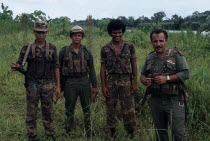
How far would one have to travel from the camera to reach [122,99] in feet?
12.1

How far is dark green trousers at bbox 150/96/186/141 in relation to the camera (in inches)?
104

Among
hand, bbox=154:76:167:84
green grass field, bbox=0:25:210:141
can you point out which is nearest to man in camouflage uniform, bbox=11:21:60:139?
green grass field, bbox=0:25:210:141

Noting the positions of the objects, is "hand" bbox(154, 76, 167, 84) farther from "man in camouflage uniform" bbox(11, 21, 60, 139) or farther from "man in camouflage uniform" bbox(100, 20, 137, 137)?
"man in camouflage uniform" bbox(11, 21, 60, 139)

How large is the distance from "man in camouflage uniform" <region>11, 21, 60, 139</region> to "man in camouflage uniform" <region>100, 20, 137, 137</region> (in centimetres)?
75

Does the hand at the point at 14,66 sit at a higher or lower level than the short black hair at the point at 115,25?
lower

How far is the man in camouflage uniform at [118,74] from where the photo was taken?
357 centimetres

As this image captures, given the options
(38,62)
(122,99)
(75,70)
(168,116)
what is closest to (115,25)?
(75,70)

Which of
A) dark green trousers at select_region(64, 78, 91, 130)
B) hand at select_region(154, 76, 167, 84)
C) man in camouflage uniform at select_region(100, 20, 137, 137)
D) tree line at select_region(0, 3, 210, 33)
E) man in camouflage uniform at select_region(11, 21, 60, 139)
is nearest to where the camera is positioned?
hand at select_region(154, 76, 167, 84)

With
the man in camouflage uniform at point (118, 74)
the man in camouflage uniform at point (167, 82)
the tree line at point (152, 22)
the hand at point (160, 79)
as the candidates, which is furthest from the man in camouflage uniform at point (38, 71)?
the tree line at point (152, 22)

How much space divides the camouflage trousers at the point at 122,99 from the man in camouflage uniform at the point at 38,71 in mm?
805

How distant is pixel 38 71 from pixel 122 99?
131 centimetres

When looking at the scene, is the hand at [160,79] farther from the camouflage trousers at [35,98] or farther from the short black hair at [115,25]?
the camouflage trousers at [35,98]

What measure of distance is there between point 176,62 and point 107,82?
1.28 meters

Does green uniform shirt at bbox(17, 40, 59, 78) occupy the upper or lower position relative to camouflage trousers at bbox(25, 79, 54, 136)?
upper
